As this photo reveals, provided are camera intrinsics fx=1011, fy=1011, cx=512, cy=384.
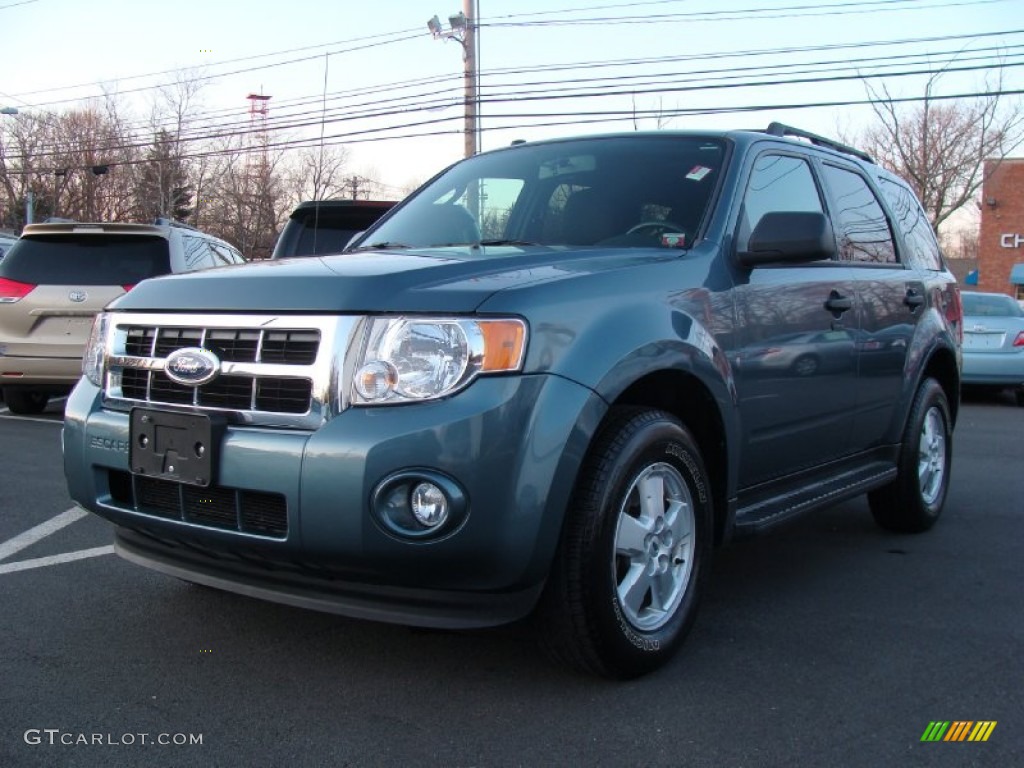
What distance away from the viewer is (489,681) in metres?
3.19

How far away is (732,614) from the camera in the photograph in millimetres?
3920

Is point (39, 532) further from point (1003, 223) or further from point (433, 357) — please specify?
point (1003, 223)

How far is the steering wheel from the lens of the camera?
3822 millimetres

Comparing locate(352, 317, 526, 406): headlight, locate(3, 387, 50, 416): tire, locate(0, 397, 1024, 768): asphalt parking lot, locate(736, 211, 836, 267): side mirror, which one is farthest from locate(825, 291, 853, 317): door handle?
locate(3, 387, 50, 416): tire

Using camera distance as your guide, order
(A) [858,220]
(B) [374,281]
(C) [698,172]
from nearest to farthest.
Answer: (B) [374,281]
(C) [698,172]
(A) [858,220]

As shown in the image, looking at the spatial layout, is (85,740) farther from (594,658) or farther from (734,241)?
(734,241)

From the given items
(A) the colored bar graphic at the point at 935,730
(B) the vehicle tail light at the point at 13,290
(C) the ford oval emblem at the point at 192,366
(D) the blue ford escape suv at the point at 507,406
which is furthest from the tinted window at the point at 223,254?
(A) the colored bar graphic at the point at 935,730

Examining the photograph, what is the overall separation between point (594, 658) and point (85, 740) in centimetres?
143

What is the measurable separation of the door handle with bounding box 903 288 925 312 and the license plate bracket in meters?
3.49

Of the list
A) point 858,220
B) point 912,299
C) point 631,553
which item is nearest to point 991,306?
point 912,299

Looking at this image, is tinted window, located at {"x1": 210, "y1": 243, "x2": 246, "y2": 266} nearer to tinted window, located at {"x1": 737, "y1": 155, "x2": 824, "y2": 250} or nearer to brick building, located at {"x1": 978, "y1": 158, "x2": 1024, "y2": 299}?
tinted window, located at {"x1": 737, "y1": 155, "x2": 824, "y2": 250}

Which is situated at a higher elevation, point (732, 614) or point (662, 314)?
point (662, 314)

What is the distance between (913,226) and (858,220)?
35.1 inches

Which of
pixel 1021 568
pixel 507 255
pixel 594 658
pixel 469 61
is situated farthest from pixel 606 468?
pixel 469 61
